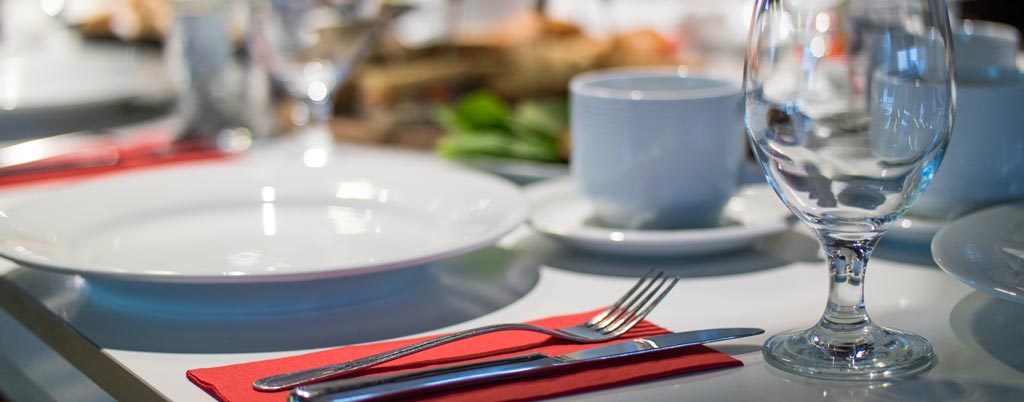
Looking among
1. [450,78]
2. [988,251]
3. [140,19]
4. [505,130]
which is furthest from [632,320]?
[140,19]

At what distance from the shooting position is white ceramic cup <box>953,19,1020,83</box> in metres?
0.73

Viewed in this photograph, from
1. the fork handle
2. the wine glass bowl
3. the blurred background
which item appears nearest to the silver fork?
the fork handle

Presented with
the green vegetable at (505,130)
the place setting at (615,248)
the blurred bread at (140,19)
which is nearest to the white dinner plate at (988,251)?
the place setting at (615,248)

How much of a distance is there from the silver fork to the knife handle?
1 cm

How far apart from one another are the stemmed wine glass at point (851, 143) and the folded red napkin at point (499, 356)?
0.05m

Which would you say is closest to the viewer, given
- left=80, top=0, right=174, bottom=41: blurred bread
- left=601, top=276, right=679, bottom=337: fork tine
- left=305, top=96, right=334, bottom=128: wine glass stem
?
left=601, top=276, right=679, bottom=337: fork tine

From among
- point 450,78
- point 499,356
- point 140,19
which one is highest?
point 140,19

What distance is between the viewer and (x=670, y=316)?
1.85 ft

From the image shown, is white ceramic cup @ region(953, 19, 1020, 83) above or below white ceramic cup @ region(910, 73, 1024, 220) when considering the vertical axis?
above

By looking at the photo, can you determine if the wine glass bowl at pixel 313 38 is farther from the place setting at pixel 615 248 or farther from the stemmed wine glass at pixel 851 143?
the stemmed wine glass at pixel 851 143

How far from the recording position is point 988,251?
0.54m

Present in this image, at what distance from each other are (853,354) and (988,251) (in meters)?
0.13

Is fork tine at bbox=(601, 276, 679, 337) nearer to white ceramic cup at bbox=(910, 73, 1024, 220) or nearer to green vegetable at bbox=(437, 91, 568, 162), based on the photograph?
white ceramic cup at bbox=(910, 73, 1024, 220)

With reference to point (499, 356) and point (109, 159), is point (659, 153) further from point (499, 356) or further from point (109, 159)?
point (109, 159)
